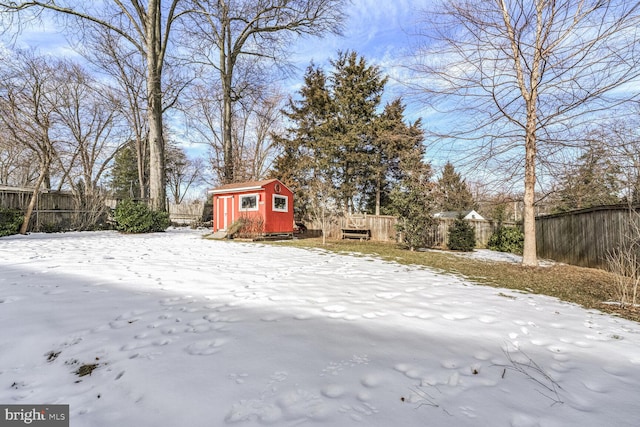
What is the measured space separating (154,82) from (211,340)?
47.0 feet

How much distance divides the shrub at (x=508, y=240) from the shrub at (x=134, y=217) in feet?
50.8

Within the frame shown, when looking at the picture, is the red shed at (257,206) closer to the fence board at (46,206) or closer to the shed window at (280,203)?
the shed window at (280,203)

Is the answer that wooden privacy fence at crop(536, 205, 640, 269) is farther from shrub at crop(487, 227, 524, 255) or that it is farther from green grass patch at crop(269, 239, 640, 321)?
shrub at crop(487, 227, 524, 255)

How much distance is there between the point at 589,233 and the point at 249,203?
11.9 metres

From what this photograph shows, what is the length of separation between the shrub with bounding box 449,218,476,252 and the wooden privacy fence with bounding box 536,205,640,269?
98.2 inches

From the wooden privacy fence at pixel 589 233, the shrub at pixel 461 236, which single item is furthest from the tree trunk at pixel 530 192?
the shrub at pixel 461 236

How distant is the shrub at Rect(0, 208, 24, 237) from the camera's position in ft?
31.8

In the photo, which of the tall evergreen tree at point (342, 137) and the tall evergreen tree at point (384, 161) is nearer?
the tall evergreen tree at point (384, 161)

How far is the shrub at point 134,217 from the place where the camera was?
11883 millimetres

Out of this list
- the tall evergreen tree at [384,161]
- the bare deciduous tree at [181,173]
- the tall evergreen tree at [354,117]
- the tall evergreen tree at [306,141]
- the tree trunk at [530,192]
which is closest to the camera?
the tree trunk at [530,192]

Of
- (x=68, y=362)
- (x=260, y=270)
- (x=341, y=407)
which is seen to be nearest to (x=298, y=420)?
(x=341, y=407)

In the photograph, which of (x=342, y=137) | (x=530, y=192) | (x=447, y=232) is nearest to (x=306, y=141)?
(x=342, y=137)

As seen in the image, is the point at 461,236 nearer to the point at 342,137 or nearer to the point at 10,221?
the point at 342,137

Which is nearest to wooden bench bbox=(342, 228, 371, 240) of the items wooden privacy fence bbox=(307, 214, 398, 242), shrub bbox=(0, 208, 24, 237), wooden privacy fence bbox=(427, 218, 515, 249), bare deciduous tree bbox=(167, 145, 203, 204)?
wooden privacy fence bbox=(307, 214, 398, 242)
